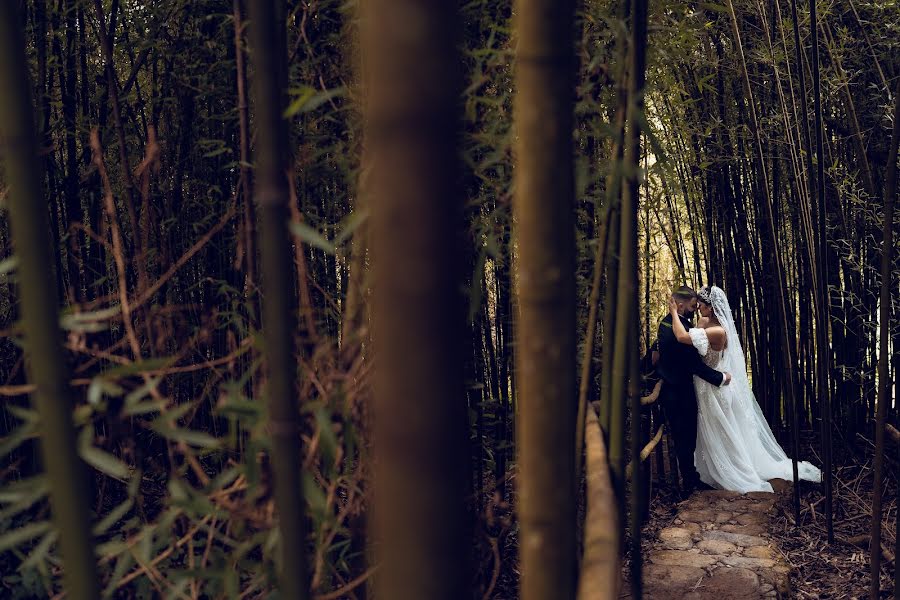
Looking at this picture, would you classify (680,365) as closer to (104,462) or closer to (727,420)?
(727,420)

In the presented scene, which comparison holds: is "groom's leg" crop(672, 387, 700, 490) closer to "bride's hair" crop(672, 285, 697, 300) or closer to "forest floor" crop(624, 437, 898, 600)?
"forest floor" crop(624, 437, 898, 600)

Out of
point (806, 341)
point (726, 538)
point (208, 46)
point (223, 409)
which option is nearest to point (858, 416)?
point (806, 341)

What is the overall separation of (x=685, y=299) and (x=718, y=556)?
167 cm

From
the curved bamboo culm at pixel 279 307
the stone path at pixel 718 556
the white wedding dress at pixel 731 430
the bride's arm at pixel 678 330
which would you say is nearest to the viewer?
the curved bamboo culm at pixel 279 307

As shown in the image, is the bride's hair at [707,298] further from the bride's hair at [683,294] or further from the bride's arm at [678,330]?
the bride's arm at [678,330]

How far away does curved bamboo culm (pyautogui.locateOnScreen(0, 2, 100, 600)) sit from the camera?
0.92 meters

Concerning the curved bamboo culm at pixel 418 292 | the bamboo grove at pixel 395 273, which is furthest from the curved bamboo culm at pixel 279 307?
the curved bamboo culm at pixel 418 292

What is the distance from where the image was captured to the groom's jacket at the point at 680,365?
5.18 meters

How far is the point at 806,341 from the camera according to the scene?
4879 millimetres

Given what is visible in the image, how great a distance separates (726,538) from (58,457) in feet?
12.9

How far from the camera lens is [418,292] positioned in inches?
22.9

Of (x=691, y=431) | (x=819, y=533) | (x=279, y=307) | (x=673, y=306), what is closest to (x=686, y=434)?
(x=691, y=431)

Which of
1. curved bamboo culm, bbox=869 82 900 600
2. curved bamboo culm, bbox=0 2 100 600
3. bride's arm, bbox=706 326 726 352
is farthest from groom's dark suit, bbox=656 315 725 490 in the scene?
curved bamboo culm, bbox=0 2 100 600

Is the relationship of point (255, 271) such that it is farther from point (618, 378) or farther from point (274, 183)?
point (274, 183)
